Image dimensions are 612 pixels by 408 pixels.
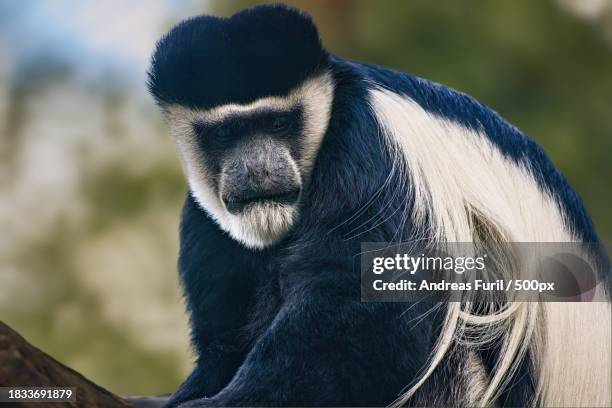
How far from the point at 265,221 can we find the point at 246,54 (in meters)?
0.41

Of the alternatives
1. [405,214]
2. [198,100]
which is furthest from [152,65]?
[405,214]

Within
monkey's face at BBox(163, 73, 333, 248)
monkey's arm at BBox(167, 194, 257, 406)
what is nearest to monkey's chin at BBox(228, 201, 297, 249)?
monkey's face at BBox(163, 73, 333, 248)

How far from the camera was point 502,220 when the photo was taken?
6.48ft

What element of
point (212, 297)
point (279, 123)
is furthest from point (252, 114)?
point (212, 297)

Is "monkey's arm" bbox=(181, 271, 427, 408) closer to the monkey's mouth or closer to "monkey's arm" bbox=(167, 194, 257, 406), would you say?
the monkey's mouth

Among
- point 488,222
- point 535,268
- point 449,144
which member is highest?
point 449,144

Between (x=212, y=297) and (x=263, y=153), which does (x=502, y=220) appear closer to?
(x=263, y=153)

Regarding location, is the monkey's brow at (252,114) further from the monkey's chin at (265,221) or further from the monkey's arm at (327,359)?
the monkey's arm at (327,359)

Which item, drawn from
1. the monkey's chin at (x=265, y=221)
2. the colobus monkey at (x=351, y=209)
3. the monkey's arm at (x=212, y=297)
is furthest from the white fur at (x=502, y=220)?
the monkey's arm at (x=212, y=297)

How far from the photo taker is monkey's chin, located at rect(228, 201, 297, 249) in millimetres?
1976

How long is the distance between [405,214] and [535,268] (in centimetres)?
33

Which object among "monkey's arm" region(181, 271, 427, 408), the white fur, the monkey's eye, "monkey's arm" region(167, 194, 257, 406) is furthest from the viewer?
"monkey's arm" region(167, 194, 257, 406)

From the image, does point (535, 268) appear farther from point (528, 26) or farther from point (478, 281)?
point (528, 26)

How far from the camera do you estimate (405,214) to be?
1.93 m
